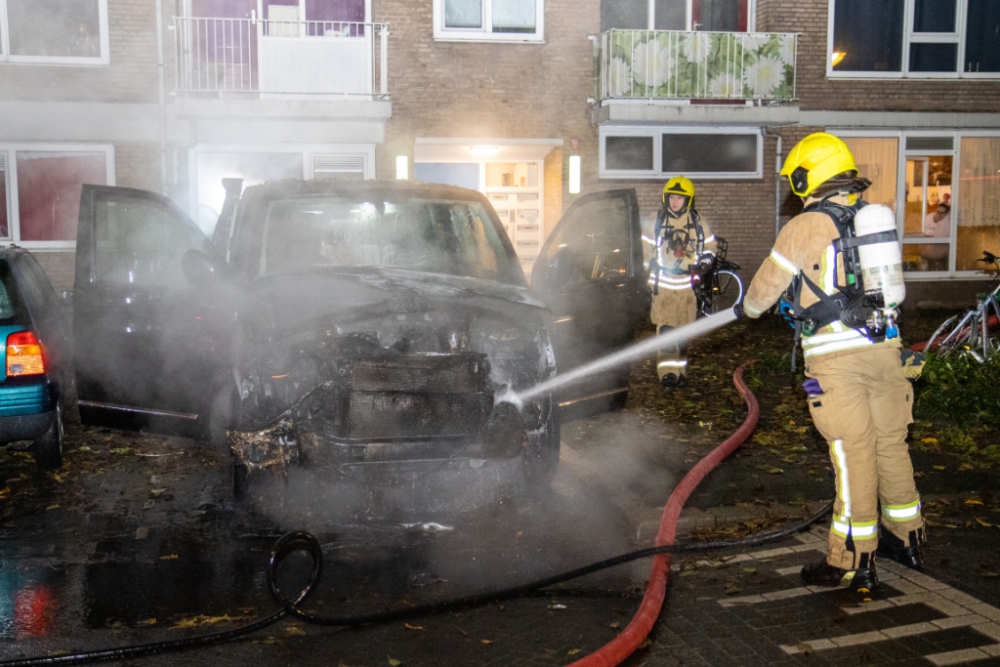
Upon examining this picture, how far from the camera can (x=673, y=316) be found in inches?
371

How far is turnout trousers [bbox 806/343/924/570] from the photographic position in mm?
4387

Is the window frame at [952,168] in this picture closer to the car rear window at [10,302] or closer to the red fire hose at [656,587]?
the red fire hose at [656,587]

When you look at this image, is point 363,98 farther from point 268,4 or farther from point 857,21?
point 857,21

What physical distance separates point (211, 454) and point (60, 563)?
92.4 inches

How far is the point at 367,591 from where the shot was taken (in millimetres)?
4457

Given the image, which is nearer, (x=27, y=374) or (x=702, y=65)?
(x=27, y=374)

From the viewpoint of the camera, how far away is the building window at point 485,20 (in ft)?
51.9

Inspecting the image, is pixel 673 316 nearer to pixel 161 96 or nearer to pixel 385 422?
pixel 385 422

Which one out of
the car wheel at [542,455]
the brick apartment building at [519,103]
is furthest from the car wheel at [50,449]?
Result: the brick apartment building at [519,103]

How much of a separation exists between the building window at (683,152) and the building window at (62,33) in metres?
8.49

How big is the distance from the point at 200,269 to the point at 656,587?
3.23 m


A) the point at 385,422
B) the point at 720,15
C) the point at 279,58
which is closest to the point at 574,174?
the point at 720,15

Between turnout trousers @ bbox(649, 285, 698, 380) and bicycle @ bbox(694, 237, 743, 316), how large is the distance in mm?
173

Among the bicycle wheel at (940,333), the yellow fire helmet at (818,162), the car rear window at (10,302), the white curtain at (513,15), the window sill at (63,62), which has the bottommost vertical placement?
the bicycle wheel at (940,333)
